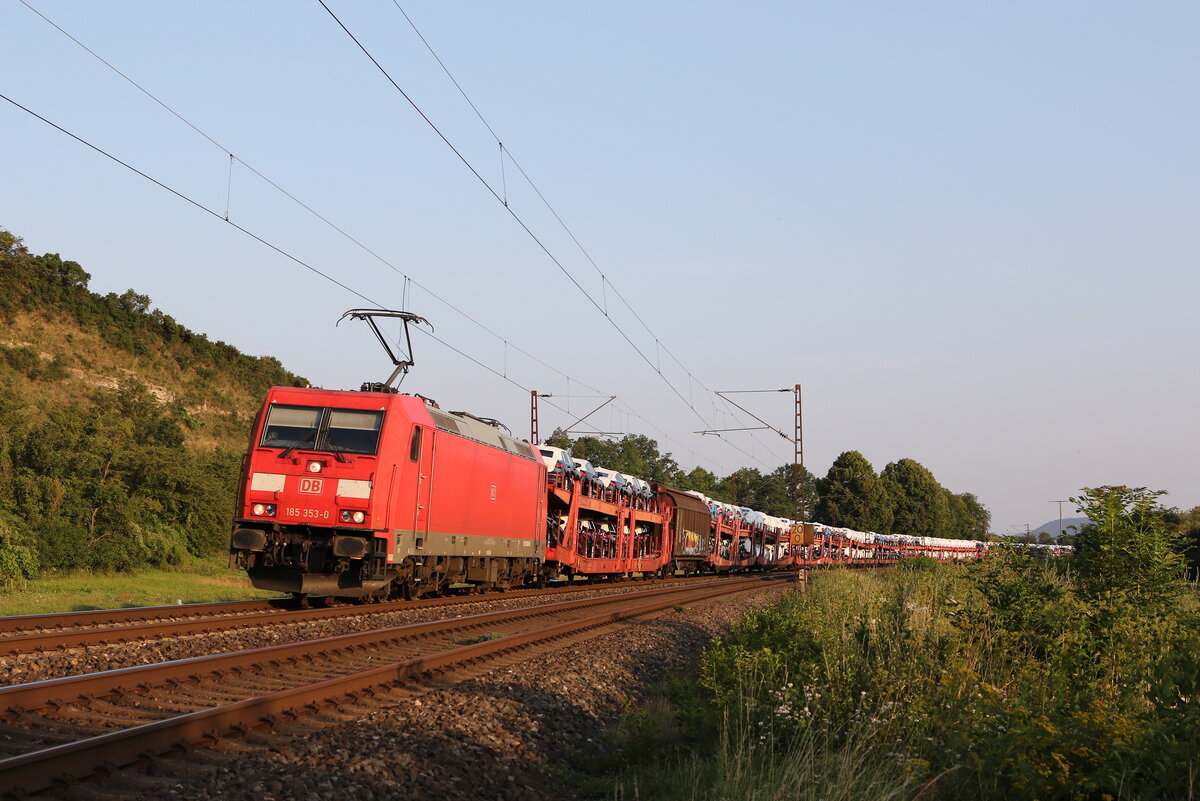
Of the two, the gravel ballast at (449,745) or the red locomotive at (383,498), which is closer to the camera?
the gravel ballast at (449,745)

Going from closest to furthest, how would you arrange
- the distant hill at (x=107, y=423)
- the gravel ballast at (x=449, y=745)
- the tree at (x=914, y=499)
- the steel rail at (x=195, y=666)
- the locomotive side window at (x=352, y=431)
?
the gravel ballast at (x=449, y=745) → the steel rail at (x=195, y=666) → the locomotive side window at (x=352, y=431) → the distant hill at (x=107, y=423) → the tree at (x=914, y=499)

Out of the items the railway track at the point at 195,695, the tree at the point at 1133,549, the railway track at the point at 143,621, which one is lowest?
the railway track at the point at 195,695

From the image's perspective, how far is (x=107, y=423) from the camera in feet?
136

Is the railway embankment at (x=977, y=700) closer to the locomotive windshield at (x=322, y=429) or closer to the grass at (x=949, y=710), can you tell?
the grass at (x=949, y=710)

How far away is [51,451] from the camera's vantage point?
3194 cm

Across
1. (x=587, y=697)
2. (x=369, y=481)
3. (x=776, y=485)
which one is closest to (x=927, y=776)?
(x=587, y=697)

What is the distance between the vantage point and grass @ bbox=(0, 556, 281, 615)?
57.4ft

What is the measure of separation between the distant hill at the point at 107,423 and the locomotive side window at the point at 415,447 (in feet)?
29.8

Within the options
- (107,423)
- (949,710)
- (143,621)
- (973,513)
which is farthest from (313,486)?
(973,513)

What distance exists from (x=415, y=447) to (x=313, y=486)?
1.90 metres

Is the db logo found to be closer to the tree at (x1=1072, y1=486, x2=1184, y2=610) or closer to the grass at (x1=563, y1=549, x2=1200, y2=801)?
the grass at (x1=563, y1=549, x2=1200, y2=801)

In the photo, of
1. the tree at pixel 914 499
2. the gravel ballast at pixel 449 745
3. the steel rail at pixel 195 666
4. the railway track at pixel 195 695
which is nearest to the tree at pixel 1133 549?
the gravel ballast at pixel 449 745

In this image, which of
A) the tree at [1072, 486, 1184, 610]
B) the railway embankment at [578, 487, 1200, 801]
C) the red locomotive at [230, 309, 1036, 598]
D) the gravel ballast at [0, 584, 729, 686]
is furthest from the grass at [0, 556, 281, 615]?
the tree at [1072, 486, 1184, 610]

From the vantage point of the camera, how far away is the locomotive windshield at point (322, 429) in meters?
17.7
